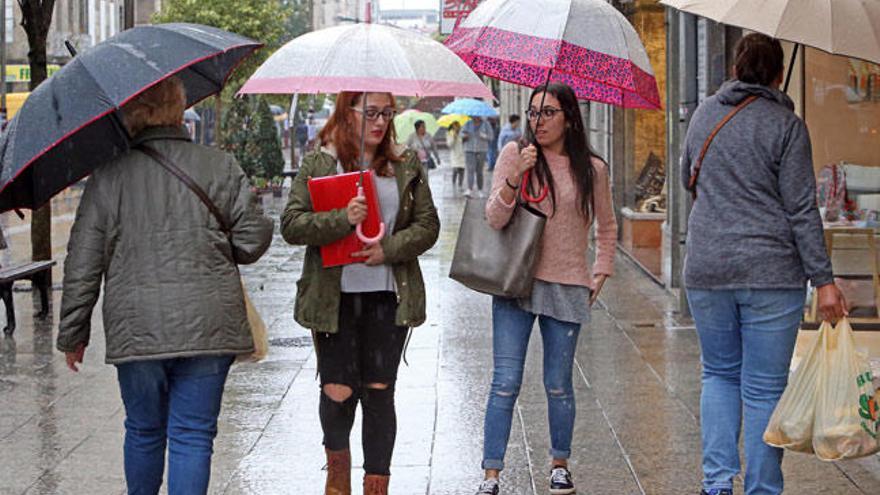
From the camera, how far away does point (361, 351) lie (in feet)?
18.9

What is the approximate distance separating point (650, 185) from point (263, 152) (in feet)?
40.9

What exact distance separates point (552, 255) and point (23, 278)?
6.64 metres

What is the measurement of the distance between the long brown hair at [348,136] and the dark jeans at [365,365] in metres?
0.50

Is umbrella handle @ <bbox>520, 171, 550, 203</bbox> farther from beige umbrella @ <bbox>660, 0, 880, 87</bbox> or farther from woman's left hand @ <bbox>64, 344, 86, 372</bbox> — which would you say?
woman's left hand @ <bbox>64, 344, 86, 372</bbox>

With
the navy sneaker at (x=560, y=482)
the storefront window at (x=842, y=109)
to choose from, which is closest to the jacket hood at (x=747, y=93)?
the navy sneaker at (x=560, y=482)

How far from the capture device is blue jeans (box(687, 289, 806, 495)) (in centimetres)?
550

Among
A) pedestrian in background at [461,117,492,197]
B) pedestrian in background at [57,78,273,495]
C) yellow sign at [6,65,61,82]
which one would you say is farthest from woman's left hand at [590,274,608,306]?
yellow sign at [6,65,61,82]

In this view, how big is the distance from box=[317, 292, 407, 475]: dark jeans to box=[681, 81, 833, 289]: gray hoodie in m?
1.16

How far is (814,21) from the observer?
5.41 meters

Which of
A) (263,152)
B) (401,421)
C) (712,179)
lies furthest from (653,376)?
(263,152)

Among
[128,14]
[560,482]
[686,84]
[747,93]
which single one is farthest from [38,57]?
[747,93]

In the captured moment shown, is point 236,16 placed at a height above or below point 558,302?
above

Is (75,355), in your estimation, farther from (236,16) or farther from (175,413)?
(236,16)

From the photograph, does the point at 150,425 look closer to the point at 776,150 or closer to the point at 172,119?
the point at 172,119
